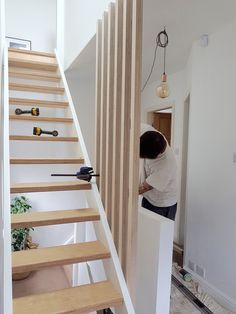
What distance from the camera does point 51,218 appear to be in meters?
1.95

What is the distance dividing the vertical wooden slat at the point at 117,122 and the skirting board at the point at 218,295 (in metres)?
1.28

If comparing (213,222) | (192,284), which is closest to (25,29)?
(213,222)

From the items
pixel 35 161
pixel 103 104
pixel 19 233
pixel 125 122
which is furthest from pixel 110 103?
pixel 19 233

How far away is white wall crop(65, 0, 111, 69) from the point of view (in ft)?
8.08

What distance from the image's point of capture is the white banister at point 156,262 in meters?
1.72

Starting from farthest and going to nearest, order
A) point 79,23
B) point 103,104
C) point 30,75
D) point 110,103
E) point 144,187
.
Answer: point 30,75, point 79,23, point 144,187, point 103,104, point 110,103

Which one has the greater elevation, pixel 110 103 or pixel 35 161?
pixel 110 103

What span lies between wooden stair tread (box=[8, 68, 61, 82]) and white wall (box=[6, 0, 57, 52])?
75cm

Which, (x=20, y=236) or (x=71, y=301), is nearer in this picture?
(x=71, y=301)

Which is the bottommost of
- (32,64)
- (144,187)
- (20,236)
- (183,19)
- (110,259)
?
(20,236)

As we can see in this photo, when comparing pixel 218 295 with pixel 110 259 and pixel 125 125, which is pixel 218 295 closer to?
pixel 110 259

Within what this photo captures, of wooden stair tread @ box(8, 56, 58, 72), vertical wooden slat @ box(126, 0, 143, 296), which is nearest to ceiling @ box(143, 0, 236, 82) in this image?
vertical wooden slat @ box(126, 0, 143, 296)

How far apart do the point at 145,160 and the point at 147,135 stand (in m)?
0.28

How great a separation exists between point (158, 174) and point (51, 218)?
0.95 metres
